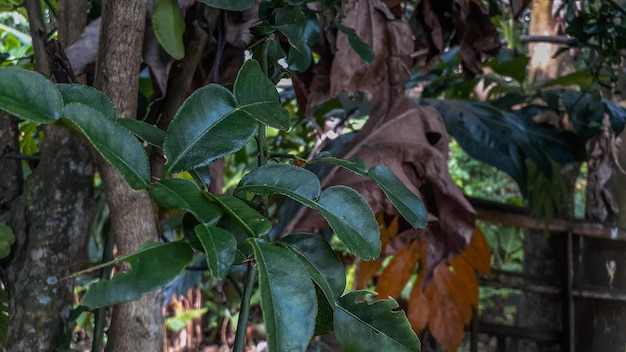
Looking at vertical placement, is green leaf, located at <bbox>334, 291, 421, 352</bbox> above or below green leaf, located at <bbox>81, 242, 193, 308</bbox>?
below

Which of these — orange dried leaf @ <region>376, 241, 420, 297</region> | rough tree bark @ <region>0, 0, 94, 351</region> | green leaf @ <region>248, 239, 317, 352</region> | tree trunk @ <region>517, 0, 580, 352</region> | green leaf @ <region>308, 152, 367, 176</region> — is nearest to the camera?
green leaf @ <region>248, 239, 317, 352</region>

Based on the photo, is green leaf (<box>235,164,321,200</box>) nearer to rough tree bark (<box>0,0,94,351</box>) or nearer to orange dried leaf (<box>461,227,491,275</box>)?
rough tree bark (<box>0,0,94,351</box>)

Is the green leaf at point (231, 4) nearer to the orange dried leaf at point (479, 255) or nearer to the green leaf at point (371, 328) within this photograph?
the green leaf at point (371, 328)

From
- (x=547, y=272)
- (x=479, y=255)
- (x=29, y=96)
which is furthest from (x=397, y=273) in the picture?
(x=29, y=96)

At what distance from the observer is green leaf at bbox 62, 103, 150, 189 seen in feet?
0.86

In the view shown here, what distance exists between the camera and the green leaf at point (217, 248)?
24 cm

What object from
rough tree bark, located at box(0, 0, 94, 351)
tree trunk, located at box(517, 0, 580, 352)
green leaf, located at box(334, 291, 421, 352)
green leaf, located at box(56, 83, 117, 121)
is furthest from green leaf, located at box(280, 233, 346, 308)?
tree trunk, located at box(517, 0, 580, 352)

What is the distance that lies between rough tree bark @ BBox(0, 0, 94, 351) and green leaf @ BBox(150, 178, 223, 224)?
252mm

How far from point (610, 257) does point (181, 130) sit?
1.17 meters

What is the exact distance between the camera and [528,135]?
3.84 ft

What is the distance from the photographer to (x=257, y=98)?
1.13 ft

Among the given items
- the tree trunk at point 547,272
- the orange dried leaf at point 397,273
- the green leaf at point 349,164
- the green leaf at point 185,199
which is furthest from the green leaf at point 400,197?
the tree trunk at point 547,272

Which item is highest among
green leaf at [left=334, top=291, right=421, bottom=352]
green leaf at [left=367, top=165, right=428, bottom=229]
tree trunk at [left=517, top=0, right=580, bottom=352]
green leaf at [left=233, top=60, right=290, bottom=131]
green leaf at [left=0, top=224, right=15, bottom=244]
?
green leaf at [left=233, top=60, right=290, bottom=131]

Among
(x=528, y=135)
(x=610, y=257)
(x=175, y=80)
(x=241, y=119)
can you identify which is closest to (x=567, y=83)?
(x=528, y=135)
